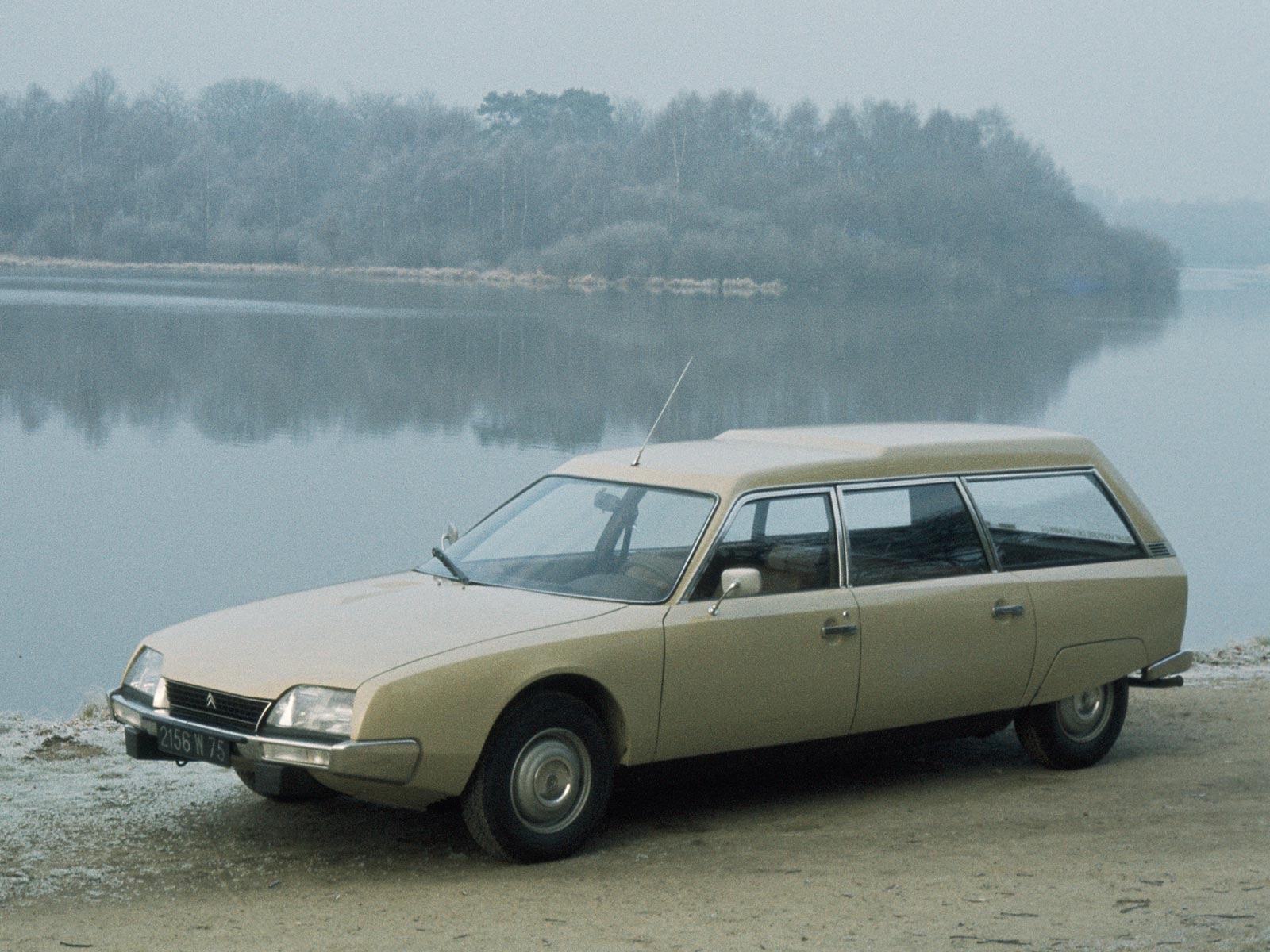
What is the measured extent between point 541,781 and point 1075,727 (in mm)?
3222

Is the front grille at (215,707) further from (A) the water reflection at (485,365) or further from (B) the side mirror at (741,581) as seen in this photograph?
(A) the water reflection at (485,365)

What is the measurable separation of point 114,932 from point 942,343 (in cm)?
7490

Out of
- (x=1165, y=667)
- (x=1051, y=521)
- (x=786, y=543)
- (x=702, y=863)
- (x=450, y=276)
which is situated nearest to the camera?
(x=702, y=863)

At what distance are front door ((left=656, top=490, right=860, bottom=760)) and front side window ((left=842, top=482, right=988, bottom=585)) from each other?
14cm

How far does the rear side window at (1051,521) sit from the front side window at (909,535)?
0.15 metres

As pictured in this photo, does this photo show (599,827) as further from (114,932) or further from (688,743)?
(114,932)

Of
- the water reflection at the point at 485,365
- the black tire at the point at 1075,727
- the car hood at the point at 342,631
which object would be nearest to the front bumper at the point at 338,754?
the car hood at the point at 342,631

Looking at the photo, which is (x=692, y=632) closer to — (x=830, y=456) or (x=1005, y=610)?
(x=830, y=456)

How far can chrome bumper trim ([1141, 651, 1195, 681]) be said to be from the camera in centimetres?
862

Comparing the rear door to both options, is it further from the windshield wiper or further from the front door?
the windshield wiper

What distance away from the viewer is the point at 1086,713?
8539 millimetres

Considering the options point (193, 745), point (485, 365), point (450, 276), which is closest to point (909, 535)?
point (193, 745)

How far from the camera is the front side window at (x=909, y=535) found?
7.53 metres

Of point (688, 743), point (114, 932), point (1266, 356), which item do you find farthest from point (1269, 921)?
point (1266, 356)
